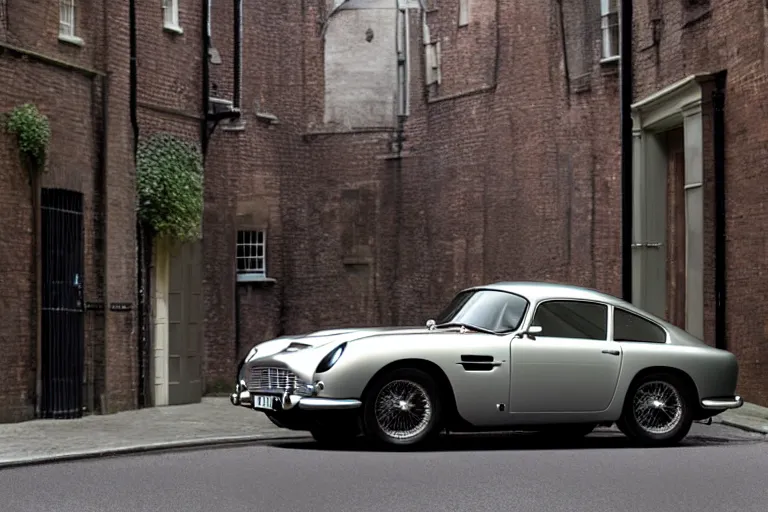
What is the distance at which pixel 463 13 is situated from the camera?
3366 centimetres

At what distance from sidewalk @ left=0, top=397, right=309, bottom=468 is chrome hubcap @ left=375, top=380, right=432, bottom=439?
2.19 m

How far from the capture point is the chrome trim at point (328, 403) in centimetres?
1224

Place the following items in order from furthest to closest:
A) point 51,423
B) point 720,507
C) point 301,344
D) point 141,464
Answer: point 51,423 < point 301,344 < point 141,464 < point 720,507

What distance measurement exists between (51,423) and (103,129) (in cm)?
462

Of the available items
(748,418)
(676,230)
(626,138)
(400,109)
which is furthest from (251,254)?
(748,418)

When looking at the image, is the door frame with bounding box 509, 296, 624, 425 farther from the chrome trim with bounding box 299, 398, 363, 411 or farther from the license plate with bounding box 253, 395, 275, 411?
the license plate with bounding box 253, 395, 275, 411

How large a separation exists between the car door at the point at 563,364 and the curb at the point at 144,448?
8.72ft

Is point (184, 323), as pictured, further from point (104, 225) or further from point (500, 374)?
point (500, 374)

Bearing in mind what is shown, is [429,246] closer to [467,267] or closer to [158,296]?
[467,267]

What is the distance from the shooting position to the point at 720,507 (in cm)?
894

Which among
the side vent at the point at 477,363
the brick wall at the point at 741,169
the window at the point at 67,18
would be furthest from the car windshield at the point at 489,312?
the window at the point at 67,18

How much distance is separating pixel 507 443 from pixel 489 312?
134 cm

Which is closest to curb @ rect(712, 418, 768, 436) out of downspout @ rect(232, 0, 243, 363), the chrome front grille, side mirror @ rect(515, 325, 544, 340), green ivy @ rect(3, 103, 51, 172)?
side mirror @ rect(515, 325, 544, 340)

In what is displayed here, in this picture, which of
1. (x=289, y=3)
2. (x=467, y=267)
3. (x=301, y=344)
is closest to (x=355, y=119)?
(x=289, y=3)
